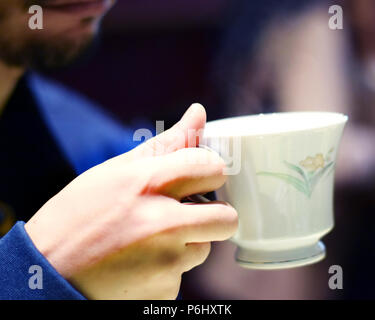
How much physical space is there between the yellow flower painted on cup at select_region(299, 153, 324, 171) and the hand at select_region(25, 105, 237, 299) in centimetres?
8

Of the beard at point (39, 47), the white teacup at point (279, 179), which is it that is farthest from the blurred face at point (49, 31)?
the white teacup at point (279, 179)

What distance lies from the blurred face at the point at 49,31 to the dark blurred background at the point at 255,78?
1.0 inches

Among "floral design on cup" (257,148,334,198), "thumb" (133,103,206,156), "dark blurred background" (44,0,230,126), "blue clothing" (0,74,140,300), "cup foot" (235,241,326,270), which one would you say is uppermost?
"dark blurred background" (44,0,230,126)

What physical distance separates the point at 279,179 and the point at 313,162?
33mm

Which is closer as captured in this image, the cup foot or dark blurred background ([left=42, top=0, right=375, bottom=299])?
the cup foot

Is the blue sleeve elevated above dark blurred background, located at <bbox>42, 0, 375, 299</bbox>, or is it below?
below

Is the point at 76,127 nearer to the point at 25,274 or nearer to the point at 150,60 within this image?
the point at 150,60

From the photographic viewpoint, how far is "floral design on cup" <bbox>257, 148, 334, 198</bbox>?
0.43m

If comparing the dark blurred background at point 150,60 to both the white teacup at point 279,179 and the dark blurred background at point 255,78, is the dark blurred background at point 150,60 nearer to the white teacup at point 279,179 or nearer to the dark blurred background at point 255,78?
the dark blurred background at point 255,78

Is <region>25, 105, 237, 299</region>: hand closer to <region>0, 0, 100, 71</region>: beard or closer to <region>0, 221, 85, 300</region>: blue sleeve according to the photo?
<region>0, 221, 85, 300</region>: blue sleeve

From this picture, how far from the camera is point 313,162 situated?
1.44 feet

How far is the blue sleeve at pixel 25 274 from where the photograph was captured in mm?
368

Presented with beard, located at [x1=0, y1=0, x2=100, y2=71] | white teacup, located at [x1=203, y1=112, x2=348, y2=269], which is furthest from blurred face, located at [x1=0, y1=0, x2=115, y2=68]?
white teacup, located at [x1=203, y1=112, x2=348, y2=269]
